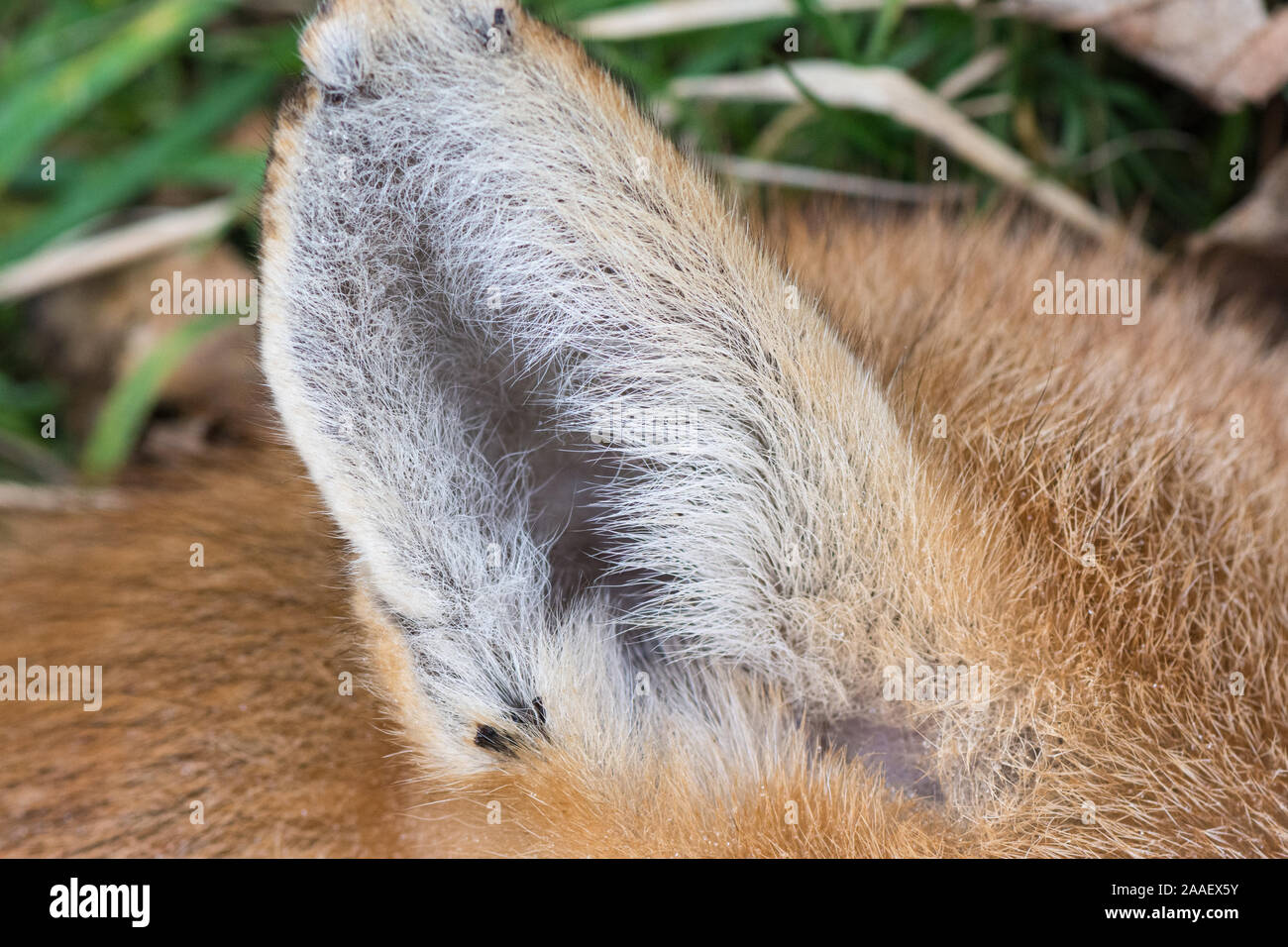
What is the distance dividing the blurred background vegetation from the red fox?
111cm

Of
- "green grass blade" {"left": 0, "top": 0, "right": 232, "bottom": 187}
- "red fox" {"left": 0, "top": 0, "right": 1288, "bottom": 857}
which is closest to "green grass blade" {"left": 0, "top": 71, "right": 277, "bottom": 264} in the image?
"green grass blade" {"left": 0, "top": 0, "right": 232, "bottom": 187}

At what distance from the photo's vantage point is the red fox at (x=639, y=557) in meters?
1.07

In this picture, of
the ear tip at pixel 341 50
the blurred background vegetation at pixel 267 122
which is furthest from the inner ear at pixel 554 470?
the blurred background vegetation at pixel 267 122

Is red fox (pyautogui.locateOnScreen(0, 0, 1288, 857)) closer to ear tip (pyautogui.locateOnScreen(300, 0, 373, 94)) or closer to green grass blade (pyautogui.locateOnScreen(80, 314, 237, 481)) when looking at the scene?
ear tip (pyautogui.locateOnScreen(300, 0, 373, 94))

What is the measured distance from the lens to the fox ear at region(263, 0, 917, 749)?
1055 mm

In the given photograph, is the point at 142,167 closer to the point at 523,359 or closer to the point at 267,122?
the point at 267,122

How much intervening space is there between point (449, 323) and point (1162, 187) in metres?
2.16

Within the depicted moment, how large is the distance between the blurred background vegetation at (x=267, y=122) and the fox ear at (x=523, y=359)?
142 centimetres

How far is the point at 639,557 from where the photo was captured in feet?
4.13

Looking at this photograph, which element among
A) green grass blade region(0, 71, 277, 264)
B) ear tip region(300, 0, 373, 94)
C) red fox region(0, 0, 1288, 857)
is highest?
green grass blade region(0, 71, 277, 264)

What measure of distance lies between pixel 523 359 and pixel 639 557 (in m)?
0.30

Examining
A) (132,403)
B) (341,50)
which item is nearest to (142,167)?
(132,403)
